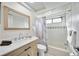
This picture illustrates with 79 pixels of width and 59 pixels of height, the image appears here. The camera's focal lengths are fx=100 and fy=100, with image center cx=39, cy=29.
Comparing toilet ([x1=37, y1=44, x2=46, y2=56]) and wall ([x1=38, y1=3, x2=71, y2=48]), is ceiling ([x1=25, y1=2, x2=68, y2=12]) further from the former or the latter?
toilet ([x1=37, y1=44, x2=46, y2=56])

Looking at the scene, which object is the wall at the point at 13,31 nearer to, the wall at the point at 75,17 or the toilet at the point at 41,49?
the toilet at the point at 41,49

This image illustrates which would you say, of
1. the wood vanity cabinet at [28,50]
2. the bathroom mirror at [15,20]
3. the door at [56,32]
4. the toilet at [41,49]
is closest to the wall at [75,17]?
the door at [56,32]

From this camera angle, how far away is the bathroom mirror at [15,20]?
1575 millimetres

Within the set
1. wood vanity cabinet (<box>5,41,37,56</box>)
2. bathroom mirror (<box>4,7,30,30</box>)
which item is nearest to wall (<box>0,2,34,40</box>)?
bathroom mirror (<box>4,7,30,30</box>)

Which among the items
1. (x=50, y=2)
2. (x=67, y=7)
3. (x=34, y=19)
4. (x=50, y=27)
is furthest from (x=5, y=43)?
(x=67, y=7)

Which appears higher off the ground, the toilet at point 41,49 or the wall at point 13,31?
the wall at point 13,31

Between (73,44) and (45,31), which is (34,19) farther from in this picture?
(73,44)

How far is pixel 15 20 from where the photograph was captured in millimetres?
1661

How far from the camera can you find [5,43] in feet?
4.65

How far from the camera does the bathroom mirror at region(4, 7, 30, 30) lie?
5.17ft

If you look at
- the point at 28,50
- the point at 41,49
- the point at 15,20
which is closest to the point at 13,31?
the point at 15,20

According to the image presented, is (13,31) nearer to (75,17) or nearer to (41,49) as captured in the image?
(41,49)

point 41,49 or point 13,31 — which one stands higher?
point 13,31

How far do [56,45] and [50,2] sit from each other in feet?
2.28
